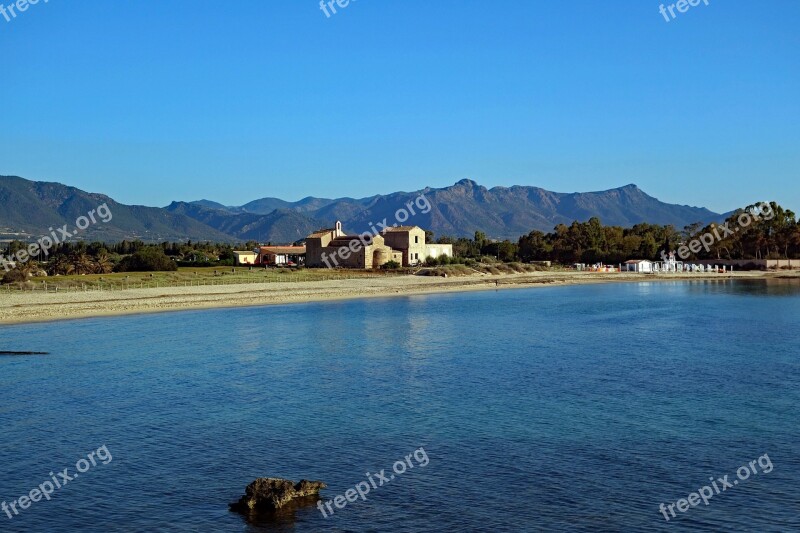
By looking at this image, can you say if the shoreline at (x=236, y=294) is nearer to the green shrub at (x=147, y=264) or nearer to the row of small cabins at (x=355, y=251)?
the row of small cabins at (x=355, y=251)

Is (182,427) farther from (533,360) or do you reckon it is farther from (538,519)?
(533,360)

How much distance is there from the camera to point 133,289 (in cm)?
6000

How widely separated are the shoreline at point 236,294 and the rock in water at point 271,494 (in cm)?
3363

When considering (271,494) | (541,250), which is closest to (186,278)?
(271,494)

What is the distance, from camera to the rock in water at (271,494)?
13.1 metres

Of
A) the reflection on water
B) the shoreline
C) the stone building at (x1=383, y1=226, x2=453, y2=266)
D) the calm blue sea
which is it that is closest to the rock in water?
the calm blue sea

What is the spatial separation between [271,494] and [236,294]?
161 feet

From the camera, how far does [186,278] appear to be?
69.6 m

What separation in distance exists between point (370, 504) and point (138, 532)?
3682mm

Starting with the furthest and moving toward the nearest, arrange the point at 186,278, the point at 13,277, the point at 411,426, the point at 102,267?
1. the point at 102,267
2. the point at 186,278
3. the point at 13,277
4. the point at 411,426

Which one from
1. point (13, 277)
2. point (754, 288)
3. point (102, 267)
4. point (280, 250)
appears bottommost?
point (754, 288)

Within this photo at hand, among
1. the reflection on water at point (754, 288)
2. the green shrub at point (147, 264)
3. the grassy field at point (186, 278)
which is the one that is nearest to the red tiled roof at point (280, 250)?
the grassy field at point (186, 278)

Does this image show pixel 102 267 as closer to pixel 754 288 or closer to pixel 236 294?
pixel 236 294

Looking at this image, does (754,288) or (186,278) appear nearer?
(186,278)
